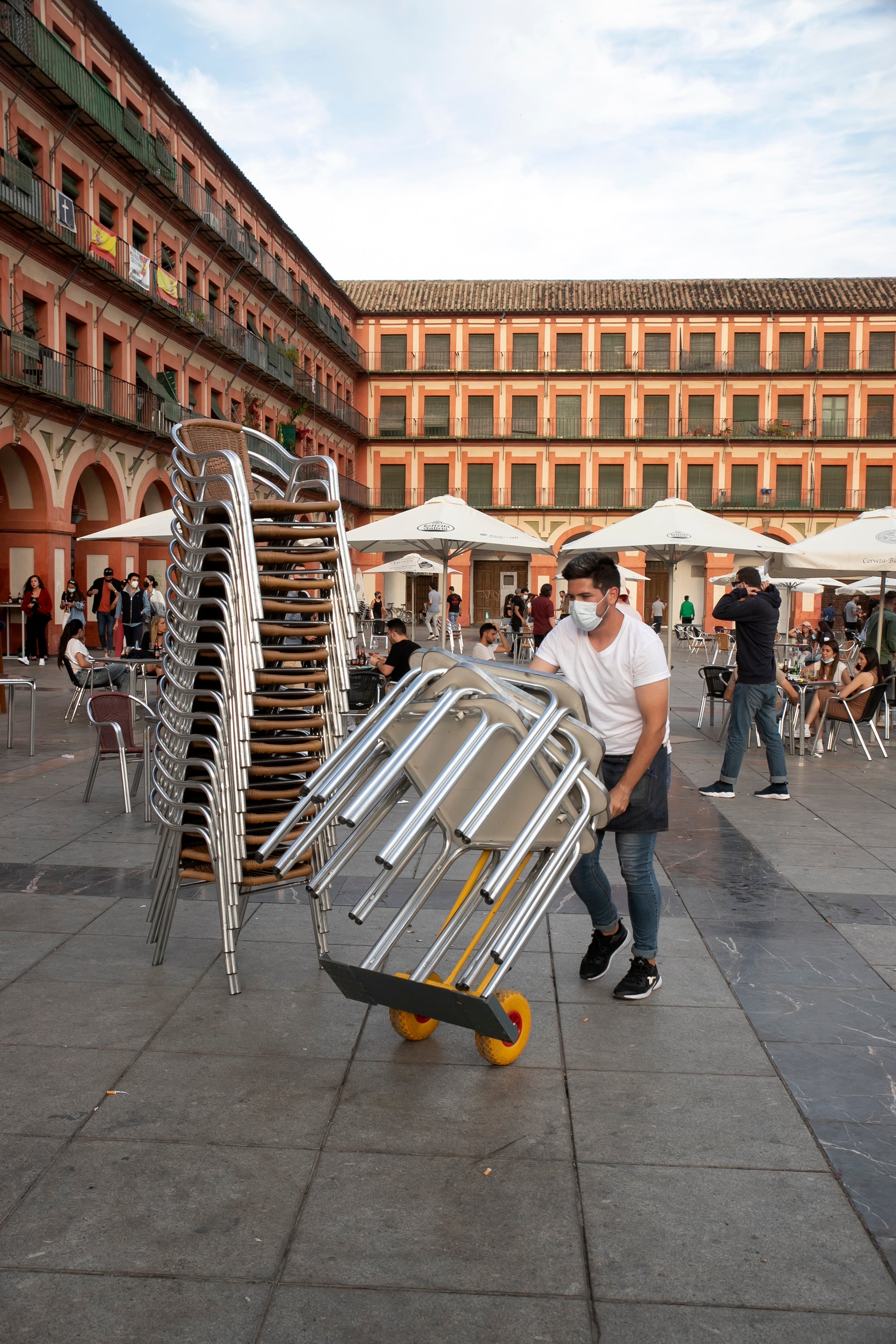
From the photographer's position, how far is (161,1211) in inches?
113

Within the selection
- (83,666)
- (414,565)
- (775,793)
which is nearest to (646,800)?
(775,793)

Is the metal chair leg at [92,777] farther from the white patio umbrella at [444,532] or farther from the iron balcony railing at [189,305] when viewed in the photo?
the iron balcony railing at [189,305]

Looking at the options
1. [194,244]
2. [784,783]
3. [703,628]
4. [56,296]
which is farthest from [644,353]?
[784,783]

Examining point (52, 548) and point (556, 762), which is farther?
point (52, 548)

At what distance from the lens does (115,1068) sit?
Answer: 370 cm

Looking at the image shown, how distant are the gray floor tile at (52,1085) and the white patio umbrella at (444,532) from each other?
29.7 feet

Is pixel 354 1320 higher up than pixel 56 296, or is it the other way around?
pixel 56 296

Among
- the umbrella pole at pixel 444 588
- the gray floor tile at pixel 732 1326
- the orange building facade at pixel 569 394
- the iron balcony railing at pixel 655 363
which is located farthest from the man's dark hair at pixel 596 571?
the iron balcony railing at pixel 655 363

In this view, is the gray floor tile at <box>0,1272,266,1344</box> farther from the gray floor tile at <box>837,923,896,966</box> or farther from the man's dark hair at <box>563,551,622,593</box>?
the gray floor tile at <box>837,923,896,966</box>

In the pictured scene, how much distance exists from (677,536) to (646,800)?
8.04 meters

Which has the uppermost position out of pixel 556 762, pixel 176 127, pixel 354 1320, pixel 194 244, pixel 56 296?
pixel 176 127

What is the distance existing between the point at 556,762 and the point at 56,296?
23764mm

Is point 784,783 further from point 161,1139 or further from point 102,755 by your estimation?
point 161,1139

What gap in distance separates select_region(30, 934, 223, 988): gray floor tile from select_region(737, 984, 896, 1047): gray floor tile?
2.14 m
